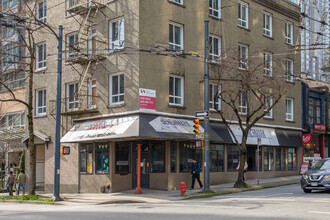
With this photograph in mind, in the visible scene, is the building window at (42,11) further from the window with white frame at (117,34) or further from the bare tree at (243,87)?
the bare tree at (243,87)

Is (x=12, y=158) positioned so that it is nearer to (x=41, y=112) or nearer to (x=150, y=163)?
(x=41, y=112)

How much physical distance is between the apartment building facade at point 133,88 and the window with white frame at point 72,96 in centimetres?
6

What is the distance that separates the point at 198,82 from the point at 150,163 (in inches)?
235

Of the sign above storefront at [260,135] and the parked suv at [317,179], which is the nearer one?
the parked suv at [317,179]

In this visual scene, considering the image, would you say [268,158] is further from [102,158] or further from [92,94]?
[92,94]

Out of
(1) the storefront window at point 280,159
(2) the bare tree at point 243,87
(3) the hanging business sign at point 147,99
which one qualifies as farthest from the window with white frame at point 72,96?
(1) the storefront window at point 280,159

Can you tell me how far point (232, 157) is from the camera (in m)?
31.1

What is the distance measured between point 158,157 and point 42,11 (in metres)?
13.9

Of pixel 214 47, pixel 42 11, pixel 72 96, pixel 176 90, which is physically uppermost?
pixel 42 11

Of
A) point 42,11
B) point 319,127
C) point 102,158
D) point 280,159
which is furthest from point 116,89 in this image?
point 319,127

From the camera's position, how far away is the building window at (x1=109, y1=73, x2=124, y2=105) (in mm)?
26016

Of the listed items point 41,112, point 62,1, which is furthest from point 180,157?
point 62,1

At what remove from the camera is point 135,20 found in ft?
82.7

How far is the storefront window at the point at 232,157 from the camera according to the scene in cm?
3072
